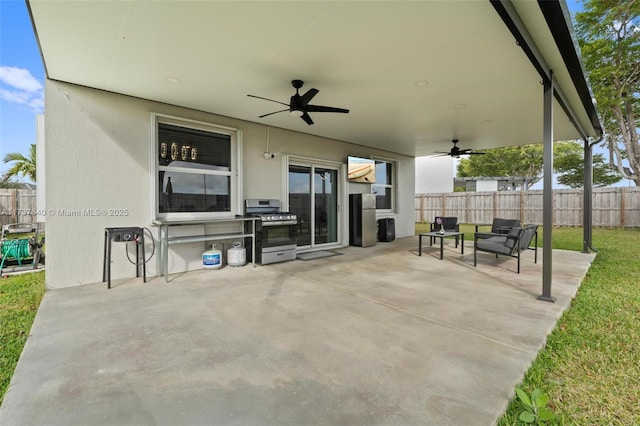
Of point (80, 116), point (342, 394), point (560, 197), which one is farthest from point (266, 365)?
point (560, 197)

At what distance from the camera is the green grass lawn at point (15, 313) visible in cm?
208

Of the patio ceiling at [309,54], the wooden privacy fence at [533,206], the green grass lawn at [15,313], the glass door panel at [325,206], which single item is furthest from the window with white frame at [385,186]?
the green grass lawn at [15,313]

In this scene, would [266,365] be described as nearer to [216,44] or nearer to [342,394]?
[342,394]

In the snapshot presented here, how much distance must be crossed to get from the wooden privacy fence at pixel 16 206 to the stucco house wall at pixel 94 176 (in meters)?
7.55

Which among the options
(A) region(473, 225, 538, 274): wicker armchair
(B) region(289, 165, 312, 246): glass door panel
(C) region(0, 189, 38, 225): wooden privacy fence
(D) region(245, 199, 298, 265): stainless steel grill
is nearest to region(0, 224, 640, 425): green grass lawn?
(A) region(473, 225, 538, 274): wicker armchair

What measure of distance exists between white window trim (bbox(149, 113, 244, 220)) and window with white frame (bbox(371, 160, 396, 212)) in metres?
4.42

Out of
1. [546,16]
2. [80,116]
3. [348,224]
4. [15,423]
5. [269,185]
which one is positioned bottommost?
[15,423]

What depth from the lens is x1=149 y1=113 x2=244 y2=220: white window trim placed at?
4.38 meters

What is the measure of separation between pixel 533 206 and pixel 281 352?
14110 mm

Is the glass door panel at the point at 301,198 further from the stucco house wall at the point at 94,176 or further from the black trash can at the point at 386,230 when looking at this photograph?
the black trash can at the point at 386,230

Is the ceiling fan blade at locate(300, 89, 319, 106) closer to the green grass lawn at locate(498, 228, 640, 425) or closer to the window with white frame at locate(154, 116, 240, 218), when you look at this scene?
the window with white frame at locate(154, 116, 240, 218)

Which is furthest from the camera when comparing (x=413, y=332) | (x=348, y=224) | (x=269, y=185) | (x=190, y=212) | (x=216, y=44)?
(x=348, y=224)

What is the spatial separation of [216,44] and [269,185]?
124 inches

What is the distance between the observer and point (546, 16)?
7.68ft
